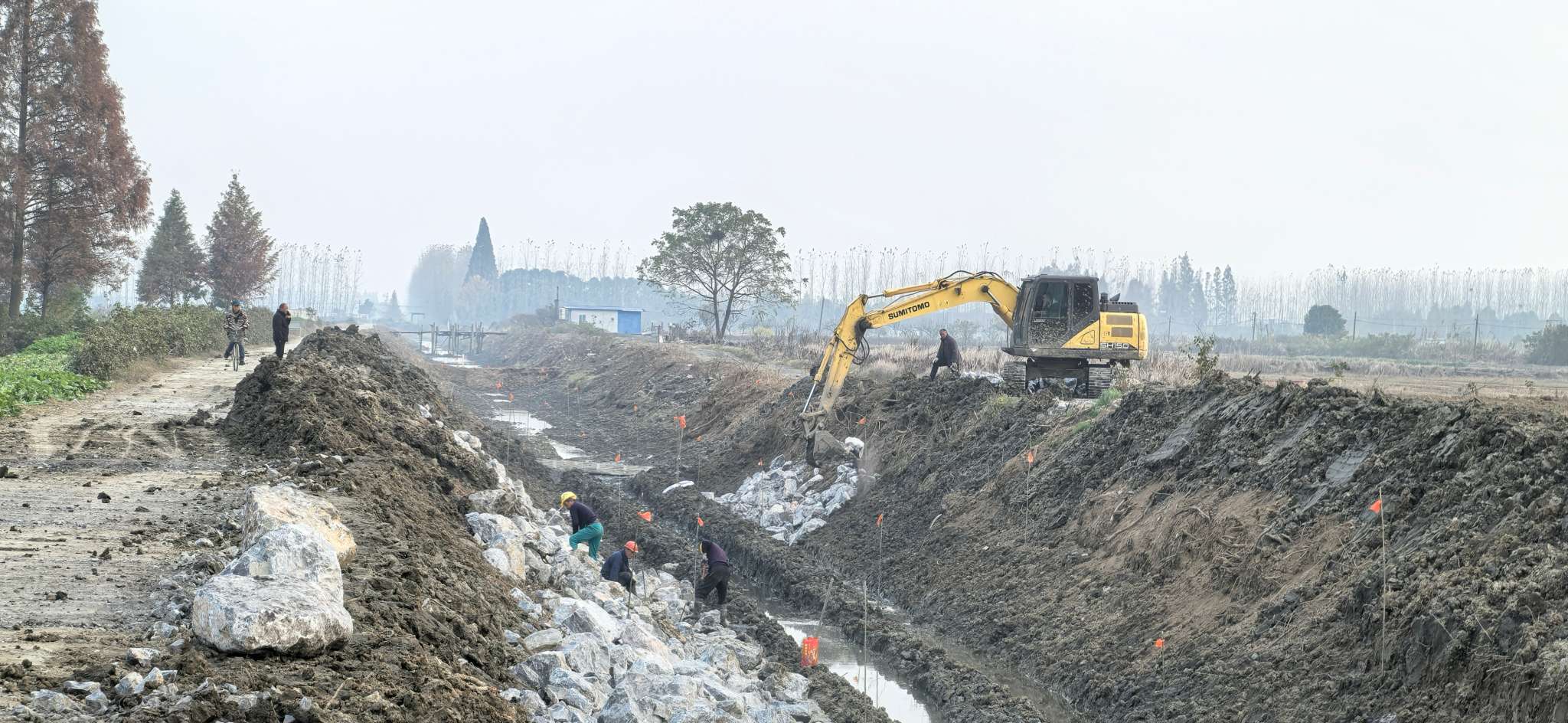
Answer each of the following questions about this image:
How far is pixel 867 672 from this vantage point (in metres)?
13.6

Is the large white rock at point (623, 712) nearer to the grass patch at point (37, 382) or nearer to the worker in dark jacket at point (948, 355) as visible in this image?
the grass patch at point (37, 382)

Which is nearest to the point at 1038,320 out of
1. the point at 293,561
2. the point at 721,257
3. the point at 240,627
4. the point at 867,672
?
the point at 867,672

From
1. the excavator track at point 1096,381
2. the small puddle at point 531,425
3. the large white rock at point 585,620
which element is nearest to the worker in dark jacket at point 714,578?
the large white rock at point 585,620

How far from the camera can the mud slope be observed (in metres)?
9.26

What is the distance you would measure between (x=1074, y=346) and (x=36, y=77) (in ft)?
98.0

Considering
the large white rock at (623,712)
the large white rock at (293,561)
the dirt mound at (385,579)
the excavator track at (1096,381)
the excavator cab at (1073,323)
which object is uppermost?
the excavator cab at (1073,323)

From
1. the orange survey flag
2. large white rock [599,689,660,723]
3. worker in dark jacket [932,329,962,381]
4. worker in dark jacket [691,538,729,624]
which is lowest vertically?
the orange survey flag

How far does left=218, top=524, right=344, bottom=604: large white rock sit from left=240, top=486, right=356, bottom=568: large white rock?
4.72ft

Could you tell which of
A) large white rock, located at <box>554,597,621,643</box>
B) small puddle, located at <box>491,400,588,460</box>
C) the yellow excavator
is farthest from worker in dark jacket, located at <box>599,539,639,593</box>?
small puddle, located at <box>491,400,588,460</box>

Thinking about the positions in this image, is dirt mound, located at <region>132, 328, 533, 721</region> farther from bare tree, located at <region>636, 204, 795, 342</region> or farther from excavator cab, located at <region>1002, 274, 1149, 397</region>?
bare tree, located at <region>636, 204, 795, 342</region>

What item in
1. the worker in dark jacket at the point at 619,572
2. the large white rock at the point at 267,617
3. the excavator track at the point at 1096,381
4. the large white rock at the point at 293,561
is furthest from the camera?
the excavator track at the point at 1096,381

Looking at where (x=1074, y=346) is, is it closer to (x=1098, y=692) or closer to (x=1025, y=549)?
(x=1025, y=549)

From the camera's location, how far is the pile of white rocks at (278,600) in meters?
6.89

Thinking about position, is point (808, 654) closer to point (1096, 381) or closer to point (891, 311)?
point (891, 311)
